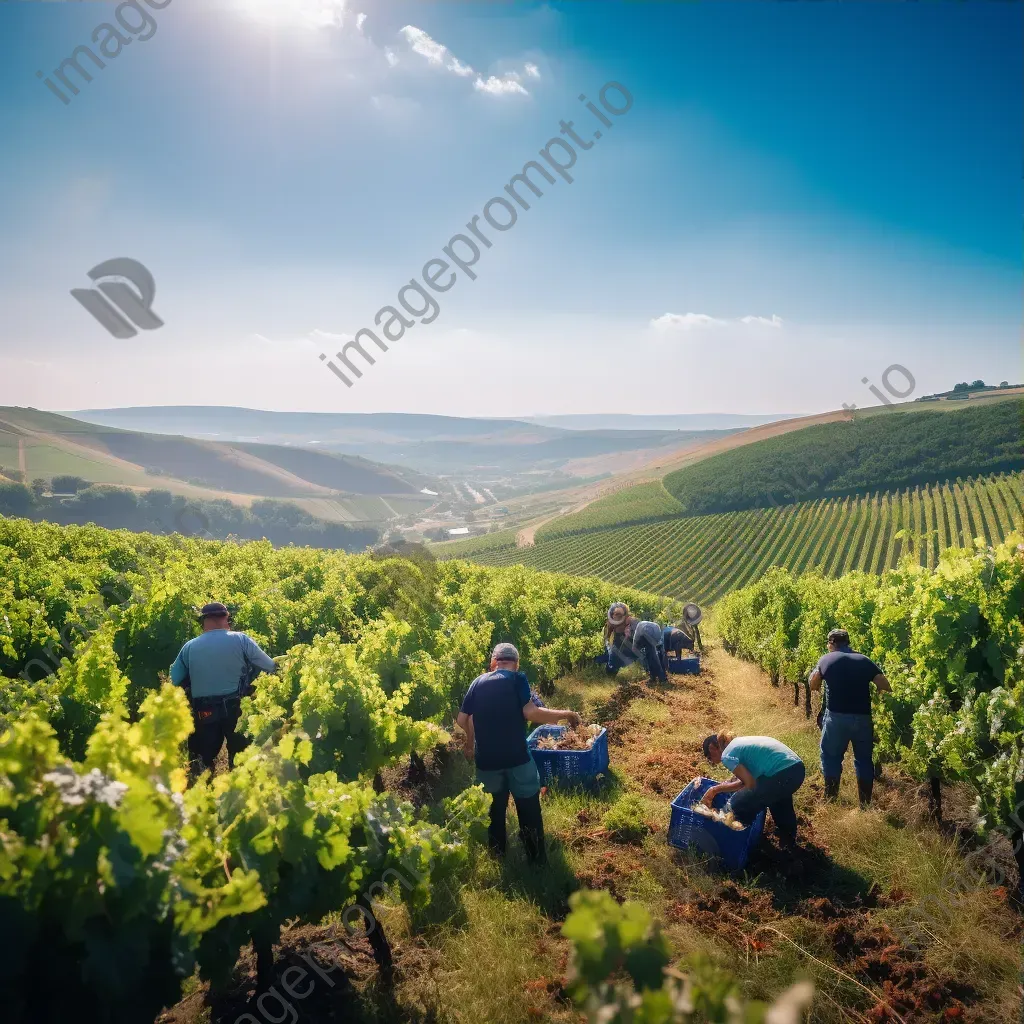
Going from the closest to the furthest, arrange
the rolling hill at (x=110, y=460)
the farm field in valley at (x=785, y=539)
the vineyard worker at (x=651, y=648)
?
the vineyard worker at (x=651, y=648)
the farm field in valley at (x=785, y=539)
the rolling hill at (x=110, y=460)

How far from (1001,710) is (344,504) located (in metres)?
197

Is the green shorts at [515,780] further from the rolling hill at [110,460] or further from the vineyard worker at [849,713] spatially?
the rolling hill at [110,460]

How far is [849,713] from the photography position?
6238 millimetres

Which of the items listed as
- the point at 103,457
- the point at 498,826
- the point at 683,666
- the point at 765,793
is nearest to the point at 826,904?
the point at 765,793

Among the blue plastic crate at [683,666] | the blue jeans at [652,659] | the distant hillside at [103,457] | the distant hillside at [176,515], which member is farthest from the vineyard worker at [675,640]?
the distant hillside at [103,457]

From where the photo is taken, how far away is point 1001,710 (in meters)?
4.99

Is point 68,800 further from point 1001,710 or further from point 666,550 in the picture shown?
point 666,550

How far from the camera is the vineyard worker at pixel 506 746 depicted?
5.14 m

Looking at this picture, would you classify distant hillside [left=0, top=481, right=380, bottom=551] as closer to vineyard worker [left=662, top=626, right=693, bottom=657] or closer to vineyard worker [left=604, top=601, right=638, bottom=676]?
vineyard worker [left=662, top=626, right=693, bottom=657]

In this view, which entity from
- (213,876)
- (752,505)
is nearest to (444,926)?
(213,876)

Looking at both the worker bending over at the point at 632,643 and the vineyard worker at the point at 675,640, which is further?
the vineyard worker at the point at 675,640

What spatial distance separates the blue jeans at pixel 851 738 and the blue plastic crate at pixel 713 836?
1.47 metres

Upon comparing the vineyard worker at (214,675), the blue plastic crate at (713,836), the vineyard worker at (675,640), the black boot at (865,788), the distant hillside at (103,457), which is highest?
the distant hillside at (103,457)

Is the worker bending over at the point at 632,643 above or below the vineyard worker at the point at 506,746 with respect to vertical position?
below
